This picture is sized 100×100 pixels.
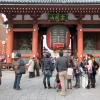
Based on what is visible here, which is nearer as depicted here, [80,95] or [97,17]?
[80,95]

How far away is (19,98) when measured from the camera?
12.7 metres

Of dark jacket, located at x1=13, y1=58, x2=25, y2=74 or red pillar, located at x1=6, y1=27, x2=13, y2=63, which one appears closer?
dark jacket, located at x1=13, y1=58, x2=25, y2=74

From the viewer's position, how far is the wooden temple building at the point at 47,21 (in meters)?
23.7

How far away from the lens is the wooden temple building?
23.7 metres

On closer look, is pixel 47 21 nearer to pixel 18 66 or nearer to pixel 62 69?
pixel 18 66

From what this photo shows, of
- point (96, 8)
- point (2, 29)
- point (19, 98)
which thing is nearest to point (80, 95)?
point (19, 98)

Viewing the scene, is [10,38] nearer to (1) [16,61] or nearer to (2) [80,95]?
(1) [16,61]

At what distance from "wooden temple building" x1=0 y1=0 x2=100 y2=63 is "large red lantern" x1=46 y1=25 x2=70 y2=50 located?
0.09 metres

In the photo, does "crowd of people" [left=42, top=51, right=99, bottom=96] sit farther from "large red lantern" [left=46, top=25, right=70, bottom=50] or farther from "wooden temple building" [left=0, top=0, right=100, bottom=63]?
"large red lantern" [left=46, top=25, right=70, bottom=50]

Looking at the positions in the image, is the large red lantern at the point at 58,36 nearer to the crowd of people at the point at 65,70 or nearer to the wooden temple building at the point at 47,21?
the wooden temple building at the point at 47,21

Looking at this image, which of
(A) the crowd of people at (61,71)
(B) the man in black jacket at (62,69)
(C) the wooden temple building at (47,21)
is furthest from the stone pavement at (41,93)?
(C) the wooden temple building at (47,21)

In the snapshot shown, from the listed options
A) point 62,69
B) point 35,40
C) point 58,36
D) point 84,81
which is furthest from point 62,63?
point 58,36

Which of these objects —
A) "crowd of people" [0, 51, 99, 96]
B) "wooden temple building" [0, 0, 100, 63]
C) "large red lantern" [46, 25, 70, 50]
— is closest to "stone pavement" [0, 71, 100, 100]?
"crowd of people" [0, 51, 99, 96]

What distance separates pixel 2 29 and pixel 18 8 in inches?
1967
